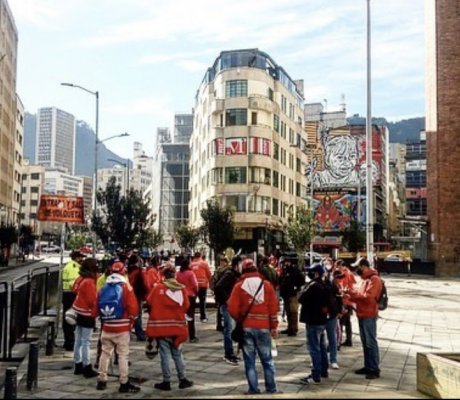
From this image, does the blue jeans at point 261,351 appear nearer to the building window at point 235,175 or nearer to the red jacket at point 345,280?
the red jacket at point 345,280

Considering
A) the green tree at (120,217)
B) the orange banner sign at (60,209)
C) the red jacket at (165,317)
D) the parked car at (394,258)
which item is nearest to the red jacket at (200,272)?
the orange banner sign at (60,209)

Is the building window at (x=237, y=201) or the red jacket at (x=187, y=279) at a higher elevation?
the building window at (x=237, y=201)

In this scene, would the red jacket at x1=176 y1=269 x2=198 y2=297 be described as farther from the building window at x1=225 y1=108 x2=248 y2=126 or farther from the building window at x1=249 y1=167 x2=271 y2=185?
the building window at x1=225 y1=108 x2=248 y2=126

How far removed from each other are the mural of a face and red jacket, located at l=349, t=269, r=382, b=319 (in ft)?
261

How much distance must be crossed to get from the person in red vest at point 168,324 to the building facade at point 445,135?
137 ft

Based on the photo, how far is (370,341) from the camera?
29.8 ft

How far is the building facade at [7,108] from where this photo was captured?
67.2 m

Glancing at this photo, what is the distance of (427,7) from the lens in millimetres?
51750

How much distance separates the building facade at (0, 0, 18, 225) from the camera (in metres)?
67.2

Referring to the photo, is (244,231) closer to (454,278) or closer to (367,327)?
(454,278)

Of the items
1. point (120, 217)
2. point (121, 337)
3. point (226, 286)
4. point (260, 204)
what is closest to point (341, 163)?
point (260, 204)

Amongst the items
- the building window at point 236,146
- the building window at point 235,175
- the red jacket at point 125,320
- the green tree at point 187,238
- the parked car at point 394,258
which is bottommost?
the parked car at point 394,258

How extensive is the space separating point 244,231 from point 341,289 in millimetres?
45883

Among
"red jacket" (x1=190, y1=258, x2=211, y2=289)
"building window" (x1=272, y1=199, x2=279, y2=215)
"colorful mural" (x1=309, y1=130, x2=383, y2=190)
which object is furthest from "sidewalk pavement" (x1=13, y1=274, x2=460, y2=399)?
"colorful mural" (x1=309, y1=130, x2=383, y2=190)
